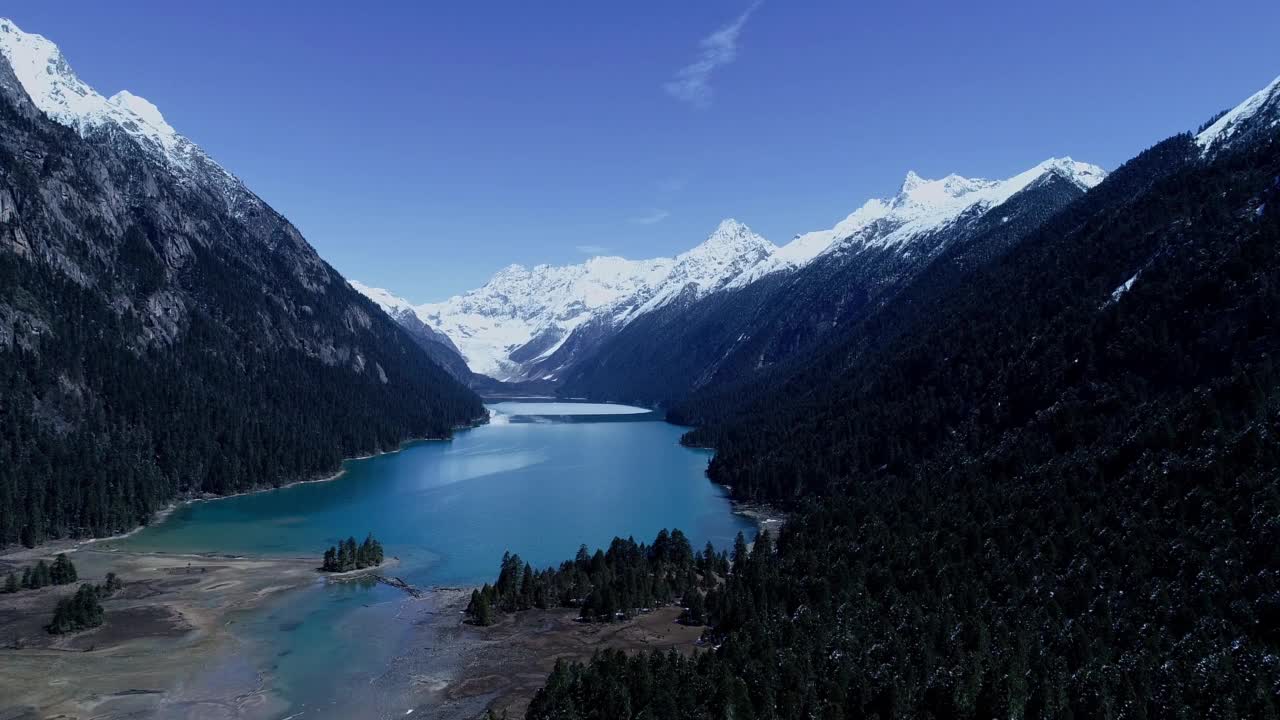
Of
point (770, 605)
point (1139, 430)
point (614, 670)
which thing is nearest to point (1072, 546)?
point (1139, 430)

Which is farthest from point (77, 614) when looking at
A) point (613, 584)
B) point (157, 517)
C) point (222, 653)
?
point (157, 517)

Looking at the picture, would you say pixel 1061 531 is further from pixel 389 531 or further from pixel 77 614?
pixel 389 531

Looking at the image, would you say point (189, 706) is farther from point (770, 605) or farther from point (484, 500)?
point (484, 500)

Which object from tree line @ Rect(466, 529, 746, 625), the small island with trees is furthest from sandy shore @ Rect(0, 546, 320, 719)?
tree line @ Rect(466, 529, 746, 625)

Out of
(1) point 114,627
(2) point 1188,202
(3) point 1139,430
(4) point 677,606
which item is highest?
(2) point 1188,202

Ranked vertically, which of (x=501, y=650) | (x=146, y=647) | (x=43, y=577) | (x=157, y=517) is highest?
(x=157, y=517)

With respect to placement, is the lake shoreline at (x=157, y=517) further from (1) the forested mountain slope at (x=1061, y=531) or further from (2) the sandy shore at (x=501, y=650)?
(1) the forested mountain slope at (x=1061, y=531)
